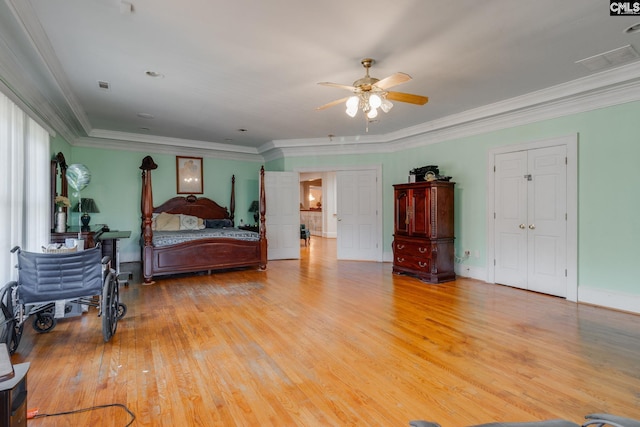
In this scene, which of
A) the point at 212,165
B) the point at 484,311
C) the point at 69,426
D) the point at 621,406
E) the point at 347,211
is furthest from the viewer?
the point at 212,165

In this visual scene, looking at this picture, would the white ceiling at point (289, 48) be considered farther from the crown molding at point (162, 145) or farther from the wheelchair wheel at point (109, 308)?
the wheelchair wheel at point (109, 308)

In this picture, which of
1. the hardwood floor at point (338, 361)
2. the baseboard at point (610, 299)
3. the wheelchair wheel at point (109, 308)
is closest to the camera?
the hardwood floor at point (338, 361)

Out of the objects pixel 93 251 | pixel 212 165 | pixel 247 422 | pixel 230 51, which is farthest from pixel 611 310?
pixel 212 165

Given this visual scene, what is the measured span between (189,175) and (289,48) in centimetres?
537

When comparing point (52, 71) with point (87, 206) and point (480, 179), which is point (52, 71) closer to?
point (87, 206)

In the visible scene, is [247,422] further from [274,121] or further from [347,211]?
[347,211]

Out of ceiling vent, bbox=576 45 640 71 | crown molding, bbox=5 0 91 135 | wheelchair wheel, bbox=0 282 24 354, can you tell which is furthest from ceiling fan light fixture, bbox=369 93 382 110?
wheelchair wheel, bbox=0 282 24 354

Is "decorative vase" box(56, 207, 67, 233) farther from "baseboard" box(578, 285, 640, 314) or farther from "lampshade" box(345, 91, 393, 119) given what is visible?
"baseboard" box(578, 285, 640, 314)

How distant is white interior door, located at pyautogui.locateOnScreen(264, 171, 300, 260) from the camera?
7203 millimetres

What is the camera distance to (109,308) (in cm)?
291

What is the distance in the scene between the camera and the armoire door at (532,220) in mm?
4320

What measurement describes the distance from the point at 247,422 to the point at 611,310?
4.25 metres

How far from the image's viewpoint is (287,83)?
3.93 m

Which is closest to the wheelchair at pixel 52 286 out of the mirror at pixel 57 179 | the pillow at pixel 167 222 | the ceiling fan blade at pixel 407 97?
the mirror at pixel 57 179
